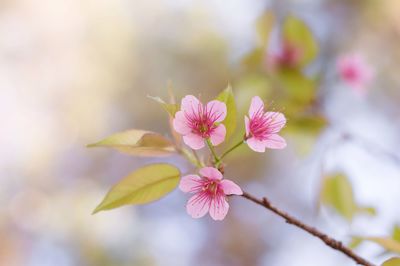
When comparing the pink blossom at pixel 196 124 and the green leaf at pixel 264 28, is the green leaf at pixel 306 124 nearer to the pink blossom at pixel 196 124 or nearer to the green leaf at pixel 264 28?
the green leaf at pixel 264 28

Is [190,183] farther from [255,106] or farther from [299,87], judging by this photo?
[299,87]

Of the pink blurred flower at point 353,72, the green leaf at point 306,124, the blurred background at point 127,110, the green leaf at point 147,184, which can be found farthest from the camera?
the blurred background at point 127,110

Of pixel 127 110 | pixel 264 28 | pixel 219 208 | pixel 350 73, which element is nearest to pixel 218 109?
pixel 219 208

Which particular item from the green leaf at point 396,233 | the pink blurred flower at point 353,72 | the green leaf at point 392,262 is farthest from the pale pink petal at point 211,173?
the pink blurred flower at point 353,72

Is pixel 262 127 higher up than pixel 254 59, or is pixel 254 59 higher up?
pixel 262 127

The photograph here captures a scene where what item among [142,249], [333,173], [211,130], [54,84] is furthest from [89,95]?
[211,130]

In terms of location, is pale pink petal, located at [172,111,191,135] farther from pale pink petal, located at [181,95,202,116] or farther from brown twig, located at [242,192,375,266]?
brown twig, located at [242,192,375,266]
